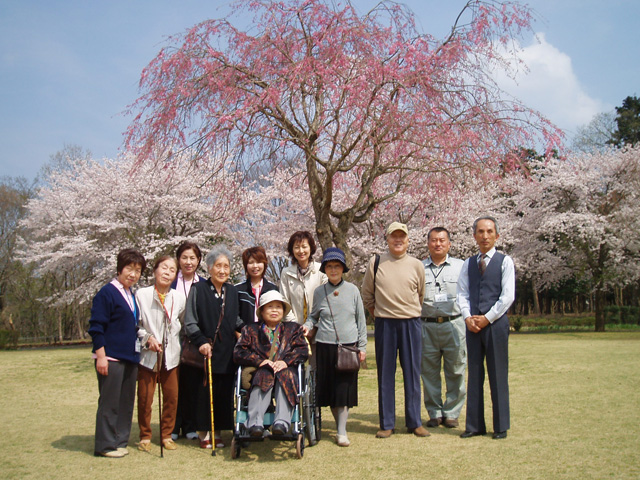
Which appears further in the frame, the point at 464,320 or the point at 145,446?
the point at 464,320

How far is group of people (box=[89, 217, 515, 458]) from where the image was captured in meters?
4.04

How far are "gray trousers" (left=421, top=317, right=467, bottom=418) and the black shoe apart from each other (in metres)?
1.66

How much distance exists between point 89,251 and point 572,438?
1587 cm

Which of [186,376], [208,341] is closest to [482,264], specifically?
[208,341]

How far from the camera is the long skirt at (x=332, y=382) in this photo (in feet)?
13.9

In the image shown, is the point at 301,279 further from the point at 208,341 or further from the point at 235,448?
the point at 235,448

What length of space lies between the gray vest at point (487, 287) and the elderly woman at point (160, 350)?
243 cm

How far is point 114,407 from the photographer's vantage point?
403cm

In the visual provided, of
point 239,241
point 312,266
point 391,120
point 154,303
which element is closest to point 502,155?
point 391,120

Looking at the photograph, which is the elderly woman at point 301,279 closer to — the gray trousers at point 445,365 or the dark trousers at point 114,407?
the gray trousers at point 445,365

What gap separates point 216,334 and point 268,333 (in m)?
0.44

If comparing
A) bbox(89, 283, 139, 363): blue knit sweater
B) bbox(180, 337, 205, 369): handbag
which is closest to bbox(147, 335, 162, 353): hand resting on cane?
bbox(89, 283, 139, 363): blue knit sweater

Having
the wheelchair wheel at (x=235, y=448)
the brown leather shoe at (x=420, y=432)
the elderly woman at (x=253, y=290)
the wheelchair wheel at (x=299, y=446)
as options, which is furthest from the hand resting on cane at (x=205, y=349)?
the brown leather shoe at (x=420, y=432)

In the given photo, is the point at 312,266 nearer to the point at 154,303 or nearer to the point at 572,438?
the point at 154,303
